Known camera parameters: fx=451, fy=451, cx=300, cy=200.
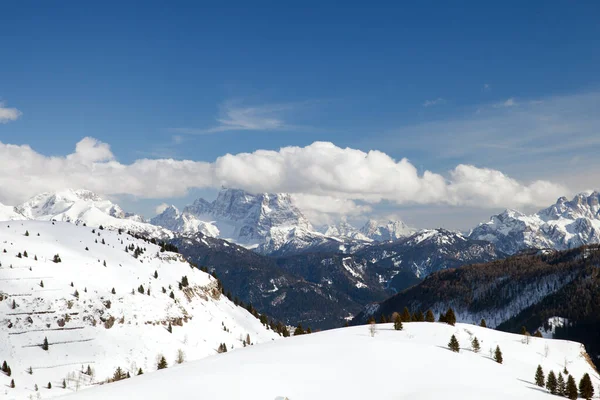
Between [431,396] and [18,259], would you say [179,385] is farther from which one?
[18,259]

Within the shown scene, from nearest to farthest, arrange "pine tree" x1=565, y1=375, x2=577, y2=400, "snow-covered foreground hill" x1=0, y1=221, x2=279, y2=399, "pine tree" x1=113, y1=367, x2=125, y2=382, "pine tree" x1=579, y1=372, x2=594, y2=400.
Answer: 1. "pine tree" x1=565, y1=375, x2=577, y2=400
2. "pine tree" x1=579, y1=372, x2=594, y2=400
3. "pine tree" x1=113, y1=367, x2=125, y2=382
4. "snow-covered foreground hill" x1=0, y1=221, x2=279, y2=399

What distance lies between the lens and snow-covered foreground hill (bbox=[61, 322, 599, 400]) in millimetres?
57406

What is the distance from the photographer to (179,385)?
189 ft

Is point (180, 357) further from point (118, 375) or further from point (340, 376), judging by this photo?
point (340, 376)

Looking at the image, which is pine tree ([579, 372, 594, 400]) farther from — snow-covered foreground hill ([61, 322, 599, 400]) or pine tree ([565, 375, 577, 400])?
snow-covered foreground hill ([61, 322, 599, 400])

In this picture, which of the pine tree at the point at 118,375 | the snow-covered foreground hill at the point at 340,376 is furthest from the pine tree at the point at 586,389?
the pine tree at the point at 118,375

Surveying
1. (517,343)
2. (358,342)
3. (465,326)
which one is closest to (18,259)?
(358,342)

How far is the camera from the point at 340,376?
67.6m

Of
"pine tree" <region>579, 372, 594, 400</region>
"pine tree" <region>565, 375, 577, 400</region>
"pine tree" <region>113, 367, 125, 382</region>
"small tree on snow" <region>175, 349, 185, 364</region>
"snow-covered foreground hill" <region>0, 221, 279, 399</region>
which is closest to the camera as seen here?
"pine tree" <region>565, 375, 577, 400</region>

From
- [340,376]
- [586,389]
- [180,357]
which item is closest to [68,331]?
[180,357]

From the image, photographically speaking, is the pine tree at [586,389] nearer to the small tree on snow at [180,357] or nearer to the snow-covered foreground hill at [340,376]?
the snow-covered foreground hill at [340,376]

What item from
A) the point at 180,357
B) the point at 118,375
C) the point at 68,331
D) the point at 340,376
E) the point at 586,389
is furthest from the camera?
the point at 68,331

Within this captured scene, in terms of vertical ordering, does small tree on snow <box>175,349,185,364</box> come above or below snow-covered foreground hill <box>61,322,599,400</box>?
below

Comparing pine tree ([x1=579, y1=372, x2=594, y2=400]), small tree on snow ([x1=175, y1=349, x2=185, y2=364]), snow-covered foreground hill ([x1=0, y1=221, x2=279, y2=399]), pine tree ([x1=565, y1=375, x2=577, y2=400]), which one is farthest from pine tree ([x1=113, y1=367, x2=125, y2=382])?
pine tree ([x1=579, y1=372, x2=594, y2=400])
